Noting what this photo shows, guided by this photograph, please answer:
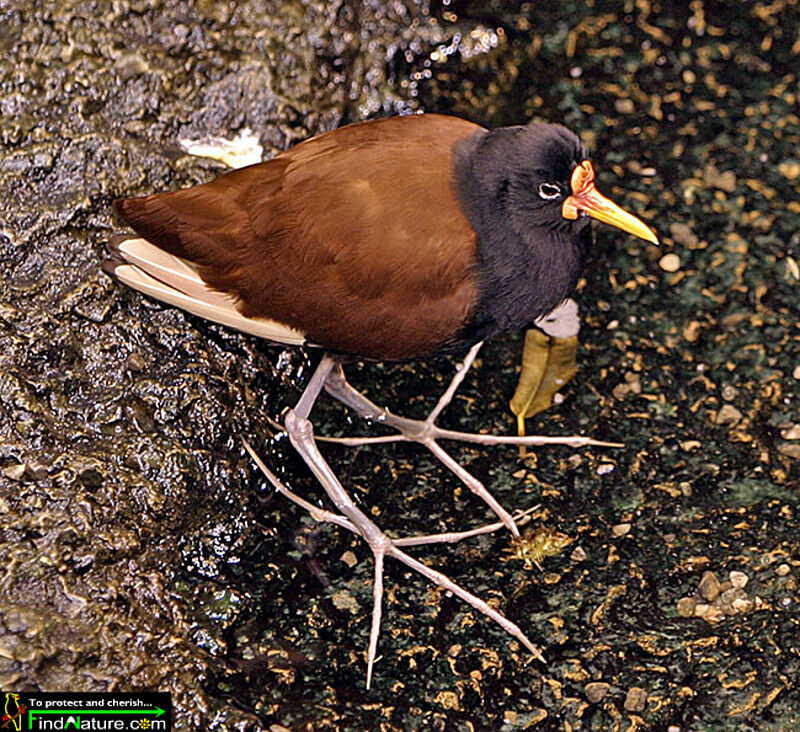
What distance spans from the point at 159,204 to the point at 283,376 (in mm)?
604

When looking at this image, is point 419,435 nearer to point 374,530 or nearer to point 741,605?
point 374,530

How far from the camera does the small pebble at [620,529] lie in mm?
2988

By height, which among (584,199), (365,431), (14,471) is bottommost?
(365,431)

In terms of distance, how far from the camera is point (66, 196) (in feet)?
10.4

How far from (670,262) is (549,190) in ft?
3.37

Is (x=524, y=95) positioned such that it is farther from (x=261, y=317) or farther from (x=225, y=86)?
(x=261, y=317)

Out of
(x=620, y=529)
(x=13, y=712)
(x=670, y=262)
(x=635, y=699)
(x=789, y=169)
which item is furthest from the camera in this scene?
(x=789, y=169)

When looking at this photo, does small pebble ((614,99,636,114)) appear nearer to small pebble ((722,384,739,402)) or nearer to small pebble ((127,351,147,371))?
small pebble ((722,384,739,402))

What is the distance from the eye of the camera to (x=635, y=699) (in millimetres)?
2635

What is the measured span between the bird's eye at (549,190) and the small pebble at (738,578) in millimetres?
1038

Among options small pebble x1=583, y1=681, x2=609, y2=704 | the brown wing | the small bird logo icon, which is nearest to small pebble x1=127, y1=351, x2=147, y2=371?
the brown wing

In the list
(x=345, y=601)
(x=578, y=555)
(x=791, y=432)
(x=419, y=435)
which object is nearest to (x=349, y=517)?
(x=345, y=601)

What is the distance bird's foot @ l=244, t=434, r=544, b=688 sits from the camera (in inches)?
109

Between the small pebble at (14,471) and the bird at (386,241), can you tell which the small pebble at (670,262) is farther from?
the small pebble at (14,471)
